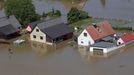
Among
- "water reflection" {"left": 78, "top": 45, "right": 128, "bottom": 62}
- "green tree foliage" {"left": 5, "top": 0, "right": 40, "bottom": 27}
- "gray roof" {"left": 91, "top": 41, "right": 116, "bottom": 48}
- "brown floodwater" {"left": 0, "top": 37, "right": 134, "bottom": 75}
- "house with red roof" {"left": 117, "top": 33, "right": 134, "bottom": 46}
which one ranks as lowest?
"brown floodwater" {"left": 0, "top": 37, "right": 134, "bottom": 75}

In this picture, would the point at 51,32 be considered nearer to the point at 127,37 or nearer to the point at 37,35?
the point at 37,35

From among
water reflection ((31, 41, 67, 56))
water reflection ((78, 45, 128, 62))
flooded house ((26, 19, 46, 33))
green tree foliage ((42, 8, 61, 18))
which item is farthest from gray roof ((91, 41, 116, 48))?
green tree foliage ((42, 8, 61, 18))

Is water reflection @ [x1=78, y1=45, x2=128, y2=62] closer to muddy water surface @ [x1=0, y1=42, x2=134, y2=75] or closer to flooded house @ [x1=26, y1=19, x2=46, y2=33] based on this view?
muddy water surface @ [x1=0, y1=42, x2=134, y2=75]

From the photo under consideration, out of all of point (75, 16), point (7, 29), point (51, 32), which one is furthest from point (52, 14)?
point (51, 32)

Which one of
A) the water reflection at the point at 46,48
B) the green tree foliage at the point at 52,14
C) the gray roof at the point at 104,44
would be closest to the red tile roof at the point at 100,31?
the gray roof at the point at 104,44

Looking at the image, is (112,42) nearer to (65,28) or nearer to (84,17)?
(65,28)
